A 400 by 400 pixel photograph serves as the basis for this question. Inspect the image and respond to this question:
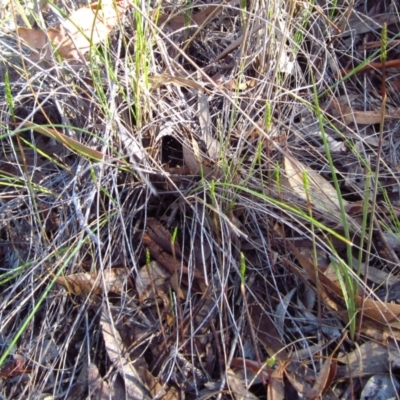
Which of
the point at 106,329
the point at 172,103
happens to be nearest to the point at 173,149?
the point at 172,103

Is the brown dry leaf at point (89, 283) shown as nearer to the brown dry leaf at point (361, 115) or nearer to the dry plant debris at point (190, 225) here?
the dry plant debris at point (190, 225)

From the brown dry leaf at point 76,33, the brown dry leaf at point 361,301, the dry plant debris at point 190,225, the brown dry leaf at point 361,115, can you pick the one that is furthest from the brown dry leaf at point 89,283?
the brown dry leaf at point 361,115

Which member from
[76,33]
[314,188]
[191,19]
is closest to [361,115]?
[314,188]

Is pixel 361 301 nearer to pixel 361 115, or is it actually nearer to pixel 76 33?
pixel 361 115

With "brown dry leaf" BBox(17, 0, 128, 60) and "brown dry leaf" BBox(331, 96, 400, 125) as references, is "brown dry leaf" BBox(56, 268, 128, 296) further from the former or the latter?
"brown dry leaf" BBox(331, 96, 400, 125)

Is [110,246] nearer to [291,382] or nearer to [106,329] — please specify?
[106,329]
